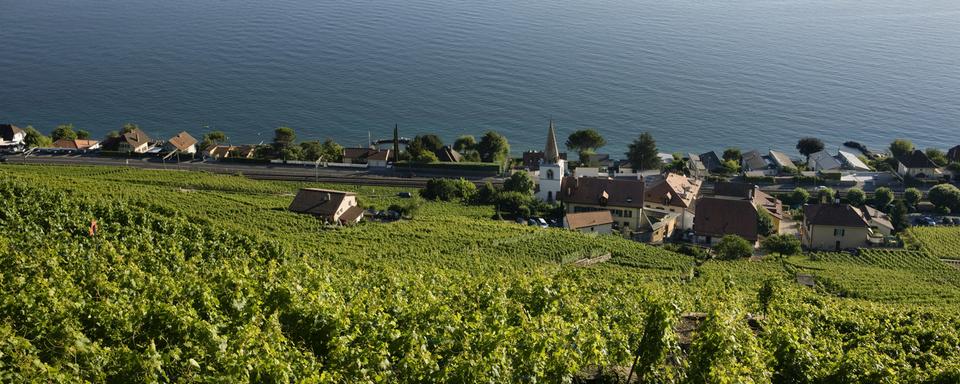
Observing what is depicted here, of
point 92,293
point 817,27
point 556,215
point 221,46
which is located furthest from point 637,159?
point 817,27

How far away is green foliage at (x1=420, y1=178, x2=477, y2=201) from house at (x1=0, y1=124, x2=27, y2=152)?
1664 inches

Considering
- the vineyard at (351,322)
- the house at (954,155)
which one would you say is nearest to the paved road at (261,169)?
the vineyard at (351,322)

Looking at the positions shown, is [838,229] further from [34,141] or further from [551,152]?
[34,141]

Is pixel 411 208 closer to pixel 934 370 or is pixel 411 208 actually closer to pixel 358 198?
pixel 358 198

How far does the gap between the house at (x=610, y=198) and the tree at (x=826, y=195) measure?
58.6ft

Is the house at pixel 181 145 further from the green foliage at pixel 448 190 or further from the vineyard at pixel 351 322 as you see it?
the vineyard at pixel 351 322

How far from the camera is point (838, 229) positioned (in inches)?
2007

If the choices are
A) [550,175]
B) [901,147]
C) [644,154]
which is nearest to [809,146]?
[901,147]

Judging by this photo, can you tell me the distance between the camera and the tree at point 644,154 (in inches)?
2950

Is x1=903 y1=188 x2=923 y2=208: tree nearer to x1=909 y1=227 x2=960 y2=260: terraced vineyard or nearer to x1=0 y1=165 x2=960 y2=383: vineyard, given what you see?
x1=909 y1=227 x2=960 y2=260: terraced vineyard

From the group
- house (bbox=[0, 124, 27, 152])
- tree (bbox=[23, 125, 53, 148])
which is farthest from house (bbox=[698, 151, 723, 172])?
house (bbox=[0, 124, 27, 152])

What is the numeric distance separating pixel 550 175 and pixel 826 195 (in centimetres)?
2318

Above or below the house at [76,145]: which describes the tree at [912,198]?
below

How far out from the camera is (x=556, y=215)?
5469 centimetres
